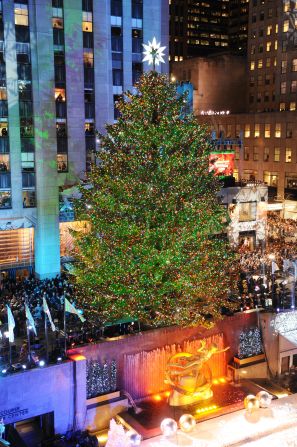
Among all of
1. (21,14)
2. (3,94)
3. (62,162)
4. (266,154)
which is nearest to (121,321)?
(62,162)

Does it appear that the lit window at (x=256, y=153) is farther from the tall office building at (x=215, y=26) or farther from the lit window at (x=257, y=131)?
the tall office building at (x=215, y=26)

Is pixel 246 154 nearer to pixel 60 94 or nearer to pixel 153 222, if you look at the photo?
pixel 60 94

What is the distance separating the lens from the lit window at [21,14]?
37.9m

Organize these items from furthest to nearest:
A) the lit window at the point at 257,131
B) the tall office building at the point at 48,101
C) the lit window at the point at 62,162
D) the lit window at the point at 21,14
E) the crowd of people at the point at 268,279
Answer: the lit window at the point at 257,131
the lit window at the point at 62,162
the tall office building at the point at 48,101
the lit window at the point at 21,14
the crowd of people at the point at 268,279

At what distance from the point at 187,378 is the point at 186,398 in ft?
2.98

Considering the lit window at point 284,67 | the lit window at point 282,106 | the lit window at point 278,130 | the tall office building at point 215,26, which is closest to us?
the lit window at point 278,130

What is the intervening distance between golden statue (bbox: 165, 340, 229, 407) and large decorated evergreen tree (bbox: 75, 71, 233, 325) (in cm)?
221

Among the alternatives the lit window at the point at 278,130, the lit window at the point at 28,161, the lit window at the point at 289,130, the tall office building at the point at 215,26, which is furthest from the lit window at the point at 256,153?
the tall office building at the point at 215,26

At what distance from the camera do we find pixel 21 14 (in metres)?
38.2

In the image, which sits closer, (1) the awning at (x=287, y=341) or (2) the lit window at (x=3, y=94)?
(1) the awning at (x=287, y=341)

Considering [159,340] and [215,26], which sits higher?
[215,26]

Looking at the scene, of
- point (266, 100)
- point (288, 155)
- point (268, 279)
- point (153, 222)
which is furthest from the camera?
point (266, 100)

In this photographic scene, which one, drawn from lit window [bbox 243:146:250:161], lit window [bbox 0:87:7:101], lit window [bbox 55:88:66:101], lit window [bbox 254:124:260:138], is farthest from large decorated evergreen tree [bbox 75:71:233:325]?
lit window [bbox 243:146:250:161]

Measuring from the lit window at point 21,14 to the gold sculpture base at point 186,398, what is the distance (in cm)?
3034
